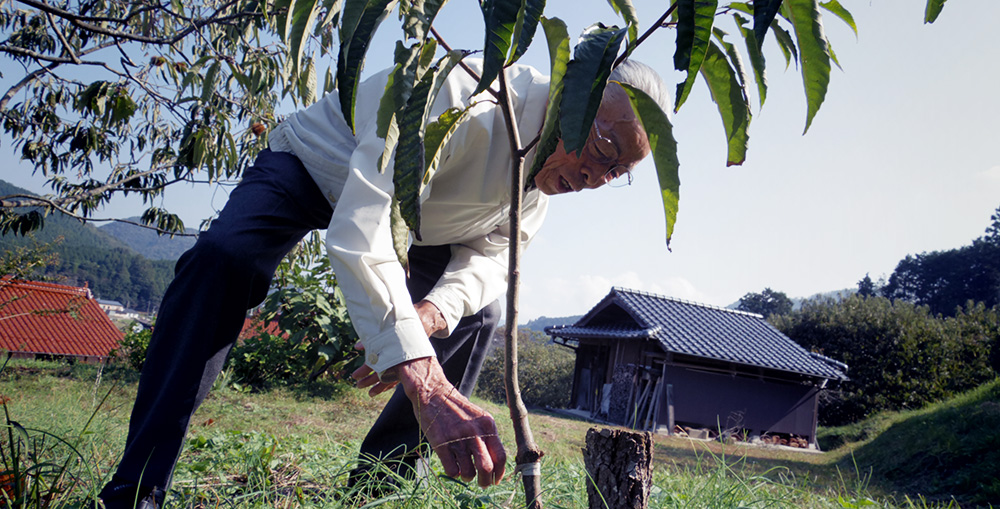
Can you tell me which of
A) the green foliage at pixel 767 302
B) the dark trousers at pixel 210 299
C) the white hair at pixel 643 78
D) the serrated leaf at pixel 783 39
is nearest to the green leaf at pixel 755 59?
the serrated leaf at pixel 783 39

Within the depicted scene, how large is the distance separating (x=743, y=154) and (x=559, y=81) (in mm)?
269

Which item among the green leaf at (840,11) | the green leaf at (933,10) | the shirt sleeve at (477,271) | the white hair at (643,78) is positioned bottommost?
the shirt sleeve at (477,271)

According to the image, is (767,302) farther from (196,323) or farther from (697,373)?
(196,323)

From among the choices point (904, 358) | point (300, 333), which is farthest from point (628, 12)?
point (904, 358)

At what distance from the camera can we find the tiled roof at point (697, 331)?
12148mm

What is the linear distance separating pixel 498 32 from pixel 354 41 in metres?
0.21

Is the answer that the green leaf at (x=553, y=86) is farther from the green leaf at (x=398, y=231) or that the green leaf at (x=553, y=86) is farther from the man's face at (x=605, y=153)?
the man's face at (x=605, y=153)

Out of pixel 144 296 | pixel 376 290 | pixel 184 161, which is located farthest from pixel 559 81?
pixel 144 296

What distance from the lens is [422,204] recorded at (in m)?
1.44

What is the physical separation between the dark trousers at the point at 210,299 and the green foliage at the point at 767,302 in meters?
38.8

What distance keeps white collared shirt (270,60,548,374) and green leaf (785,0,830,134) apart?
0.43 meters

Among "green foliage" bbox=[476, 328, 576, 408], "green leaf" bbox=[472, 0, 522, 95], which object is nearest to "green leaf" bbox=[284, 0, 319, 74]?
"green leaf" bbox=[472, 0, 522, 95]

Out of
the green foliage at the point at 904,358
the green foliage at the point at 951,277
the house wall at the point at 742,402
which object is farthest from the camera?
the green foliage at the point at 951,277

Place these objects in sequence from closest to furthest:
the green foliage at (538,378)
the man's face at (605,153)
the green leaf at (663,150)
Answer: the green leaf at (663,150) → the man's face at (605,153) → the green foliage at (538,378)
